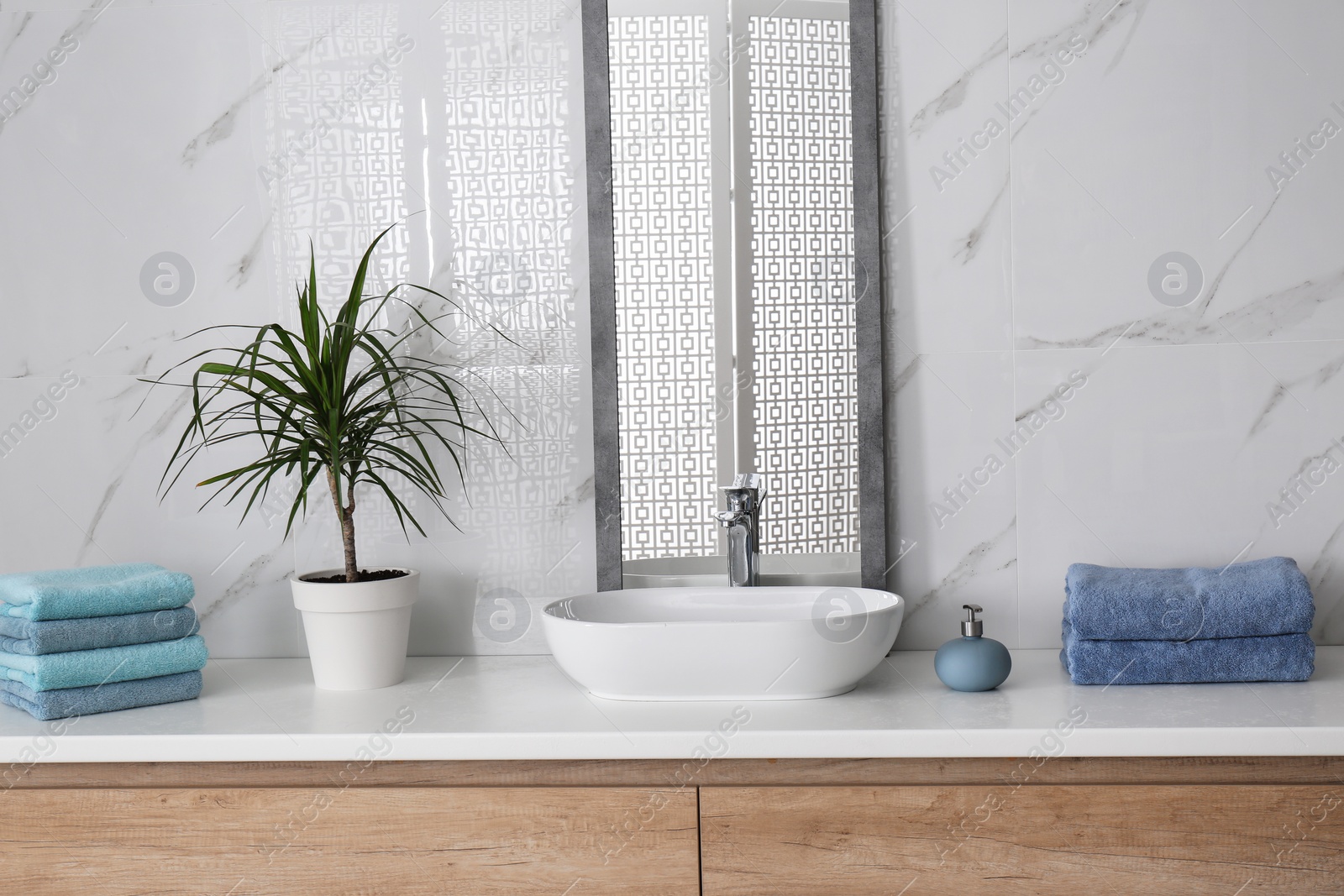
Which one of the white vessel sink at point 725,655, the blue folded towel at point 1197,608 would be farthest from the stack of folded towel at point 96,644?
the blue folded towel at point 1197,608

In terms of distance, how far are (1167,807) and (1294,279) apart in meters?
0.85

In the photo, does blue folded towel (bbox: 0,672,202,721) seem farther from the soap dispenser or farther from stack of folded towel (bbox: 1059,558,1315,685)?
stack of folded towel (bbox: 1059,558,1315,685)

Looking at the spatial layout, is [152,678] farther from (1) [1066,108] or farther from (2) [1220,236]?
(2) [1220,236]

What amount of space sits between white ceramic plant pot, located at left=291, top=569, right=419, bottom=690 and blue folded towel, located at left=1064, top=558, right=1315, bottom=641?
954mm

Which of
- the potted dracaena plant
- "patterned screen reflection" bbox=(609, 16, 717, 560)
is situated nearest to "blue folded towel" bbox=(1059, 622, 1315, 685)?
"patterned screen reflection" bbox=(609, 16, 717, 560)

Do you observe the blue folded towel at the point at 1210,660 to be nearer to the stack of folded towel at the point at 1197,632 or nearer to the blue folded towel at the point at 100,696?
the stack of folded towel at the point at 1197,632

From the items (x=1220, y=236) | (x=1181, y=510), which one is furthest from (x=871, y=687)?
(x=1220, y=236)

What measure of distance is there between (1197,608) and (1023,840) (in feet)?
1.33

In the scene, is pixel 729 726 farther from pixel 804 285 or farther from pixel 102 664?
pixel 102 664

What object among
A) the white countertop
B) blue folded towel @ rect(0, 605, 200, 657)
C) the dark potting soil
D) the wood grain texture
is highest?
the dark potting soil

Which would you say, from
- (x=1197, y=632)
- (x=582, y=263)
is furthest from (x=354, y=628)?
(x=1197, y=632)

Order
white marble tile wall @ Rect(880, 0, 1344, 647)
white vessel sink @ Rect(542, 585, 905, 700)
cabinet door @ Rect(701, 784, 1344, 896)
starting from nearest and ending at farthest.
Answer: cabinet door @ Rect(701, 784, 1344, 896) → white vessel sink @ Rect(542, 585, 905, 700) → white marble tile wall @ Rect(880, 0, 1344, 647)

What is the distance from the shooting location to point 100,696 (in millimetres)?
1287

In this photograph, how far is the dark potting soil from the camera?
1.45m
